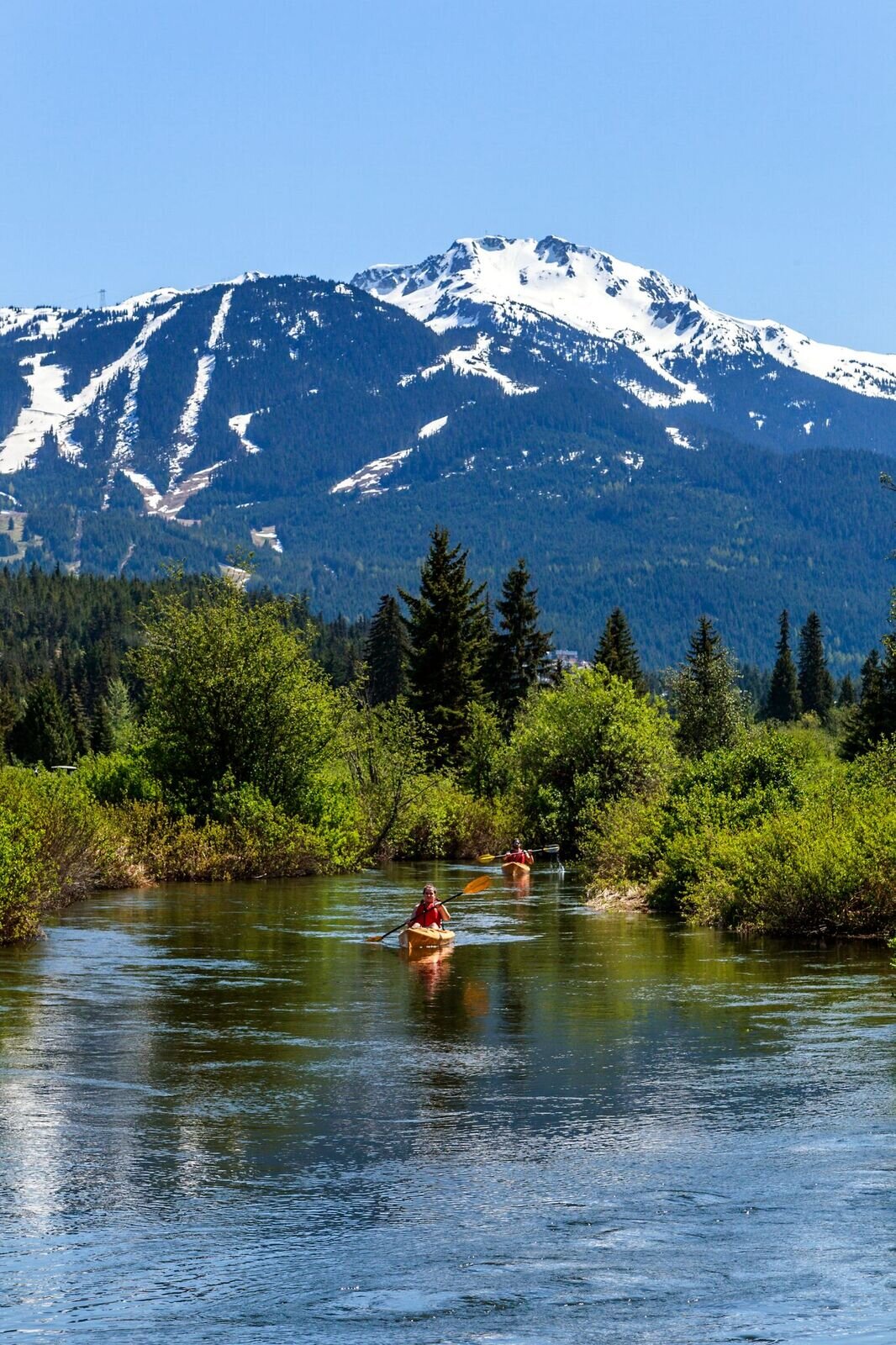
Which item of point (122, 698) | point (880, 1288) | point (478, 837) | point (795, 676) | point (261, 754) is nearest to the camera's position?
point (880, 1288)

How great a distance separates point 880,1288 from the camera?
46.4 ft

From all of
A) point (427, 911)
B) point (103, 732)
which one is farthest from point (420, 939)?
point (103, 732)

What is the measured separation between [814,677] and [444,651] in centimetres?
10603

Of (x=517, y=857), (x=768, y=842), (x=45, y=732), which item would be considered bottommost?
(x=517, y=857)

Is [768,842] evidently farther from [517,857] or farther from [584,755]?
[584,755]

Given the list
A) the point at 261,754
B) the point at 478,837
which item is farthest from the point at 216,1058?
the point at 478,837

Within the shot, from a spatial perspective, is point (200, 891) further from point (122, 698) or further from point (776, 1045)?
point (122, 698)

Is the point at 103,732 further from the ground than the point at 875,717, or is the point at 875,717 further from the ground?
the point at 103,732

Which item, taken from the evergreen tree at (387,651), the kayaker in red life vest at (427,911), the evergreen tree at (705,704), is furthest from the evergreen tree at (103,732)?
the kayaker in red life vest at (427,911)

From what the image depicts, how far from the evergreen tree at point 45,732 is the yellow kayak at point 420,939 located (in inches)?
4572

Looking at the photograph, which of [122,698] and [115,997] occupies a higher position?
[122,698]

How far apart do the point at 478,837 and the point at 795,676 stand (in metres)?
123

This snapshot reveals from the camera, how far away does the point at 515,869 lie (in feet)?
202

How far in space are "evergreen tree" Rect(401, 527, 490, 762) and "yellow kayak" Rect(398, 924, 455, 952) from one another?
53.1 meters
